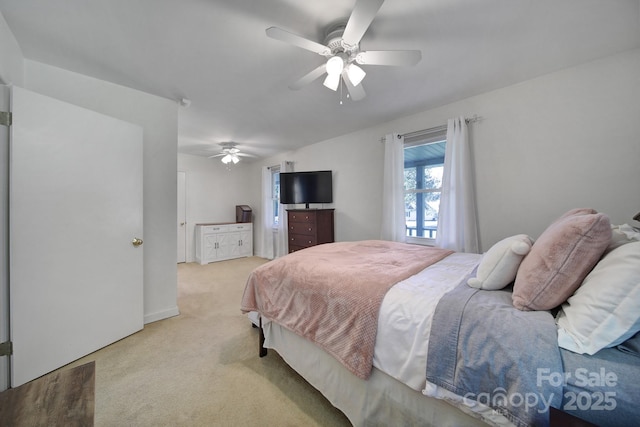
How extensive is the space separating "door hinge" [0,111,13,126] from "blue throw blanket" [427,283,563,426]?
8.94 ft

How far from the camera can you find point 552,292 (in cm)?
88

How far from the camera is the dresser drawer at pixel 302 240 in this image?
3.76 meters

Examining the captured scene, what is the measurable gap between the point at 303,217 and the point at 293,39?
2.77 meters

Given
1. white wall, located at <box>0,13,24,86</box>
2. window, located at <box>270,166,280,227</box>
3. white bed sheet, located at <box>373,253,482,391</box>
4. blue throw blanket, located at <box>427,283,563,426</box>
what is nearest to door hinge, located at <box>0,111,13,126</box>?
white wall, located at <box>0,13,24,86</box>

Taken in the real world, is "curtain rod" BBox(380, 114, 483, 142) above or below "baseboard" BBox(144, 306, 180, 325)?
above

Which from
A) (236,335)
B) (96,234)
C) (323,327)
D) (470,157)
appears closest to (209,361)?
(236,335)

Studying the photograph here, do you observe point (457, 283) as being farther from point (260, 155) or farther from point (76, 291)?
point (260, 155)

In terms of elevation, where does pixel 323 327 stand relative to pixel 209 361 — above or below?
above

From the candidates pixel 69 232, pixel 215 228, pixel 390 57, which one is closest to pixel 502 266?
pixel 390 57

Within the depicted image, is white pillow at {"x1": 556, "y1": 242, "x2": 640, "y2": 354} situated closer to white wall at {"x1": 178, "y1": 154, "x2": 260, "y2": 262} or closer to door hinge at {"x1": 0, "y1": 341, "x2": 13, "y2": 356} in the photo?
door hinge at {"x1": 0, "y1": 341, "x2": 13, "y2": 356}

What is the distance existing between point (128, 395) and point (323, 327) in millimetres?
1328

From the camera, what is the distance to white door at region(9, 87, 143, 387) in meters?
1.51

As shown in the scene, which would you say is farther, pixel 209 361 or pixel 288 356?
pixel 209 361

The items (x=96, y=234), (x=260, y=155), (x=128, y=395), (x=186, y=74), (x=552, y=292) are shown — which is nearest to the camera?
(x=552, y=292)
